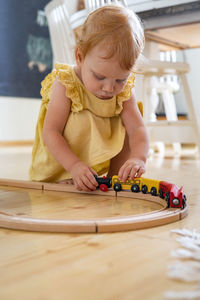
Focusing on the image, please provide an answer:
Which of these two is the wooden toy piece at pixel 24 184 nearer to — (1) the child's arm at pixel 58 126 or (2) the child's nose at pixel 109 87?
(1) the child's arm at pixel 58 126

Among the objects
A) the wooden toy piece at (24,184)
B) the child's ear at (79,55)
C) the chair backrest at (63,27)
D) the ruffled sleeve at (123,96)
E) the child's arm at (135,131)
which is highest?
the chair backrest at (63,27)

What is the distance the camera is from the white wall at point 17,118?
3463 millimetres

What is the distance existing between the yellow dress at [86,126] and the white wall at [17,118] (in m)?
2.49

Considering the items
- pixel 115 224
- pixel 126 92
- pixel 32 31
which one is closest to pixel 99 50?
pixel 126 92

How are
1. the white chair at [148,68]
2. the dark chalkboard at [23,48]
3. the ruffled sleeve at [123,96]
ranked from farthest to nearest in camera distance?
the dark chalkboard at [23,48]
the white chair at [148,68]
the ruffled sleeve at [123,96]

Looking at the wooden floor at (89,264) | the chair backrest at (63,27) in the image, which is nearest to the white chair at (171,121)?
the chair backrest at (63,27)

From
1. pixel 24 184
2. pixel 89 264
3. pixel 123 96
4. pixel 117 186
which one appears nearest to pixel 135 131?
pixel 123 96

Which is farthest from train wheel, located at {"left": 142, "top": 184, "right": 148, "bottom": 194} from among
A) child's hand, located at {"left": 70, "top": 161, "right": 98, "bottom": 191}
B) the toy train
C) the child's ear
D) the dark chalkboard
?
the dark chalkboard

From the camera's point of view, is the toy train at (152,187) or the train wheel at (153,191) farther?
the train wheel at (153,191)

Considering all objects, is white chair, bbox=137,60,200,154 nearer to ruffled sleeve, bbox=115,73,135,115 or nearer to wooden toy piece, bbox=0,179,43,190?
ruffled sleeve, bbox=115,73,135,115

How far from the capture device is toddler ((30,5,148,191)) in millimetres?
838

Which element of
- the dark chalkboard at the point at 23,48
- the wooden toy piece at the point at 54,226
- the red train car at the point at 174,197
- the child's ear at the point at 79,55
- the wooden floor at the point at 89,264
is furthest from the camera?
the dark chalkboard at the point at 23,48

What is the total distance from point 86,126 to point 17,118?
268cm

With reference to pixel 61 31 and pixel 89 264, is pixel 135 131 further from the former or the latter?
pixel 61 31
